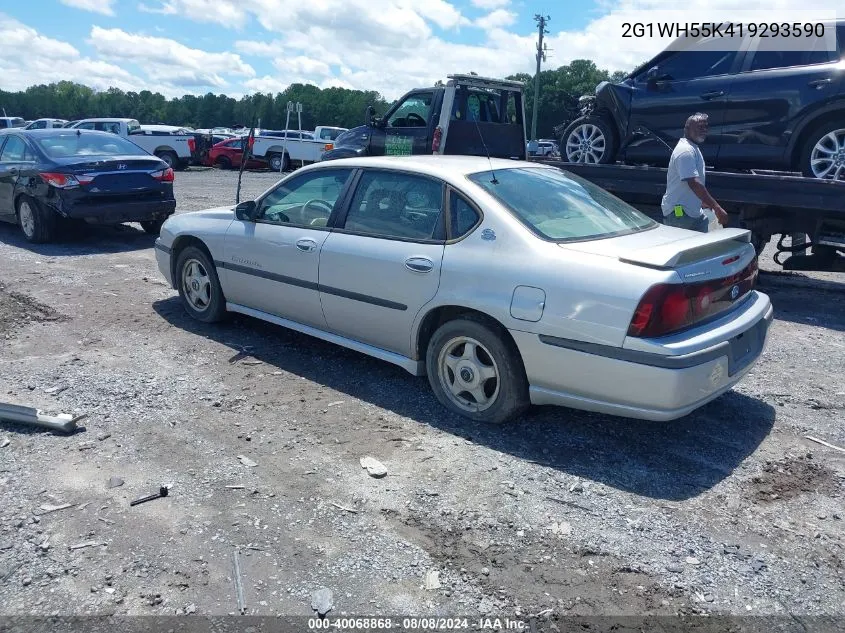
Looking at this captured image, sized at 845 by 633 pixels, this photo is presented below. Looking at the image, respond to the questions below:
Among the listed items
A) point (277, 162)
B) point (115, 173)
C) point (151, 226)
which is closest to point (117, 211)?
point (115, 173)

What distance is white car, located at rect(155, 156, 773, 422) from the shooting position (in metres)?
3.77

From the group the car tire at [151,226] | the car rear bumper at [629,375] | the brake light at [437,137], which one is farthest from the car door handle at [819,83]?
the car tire at [151,226]

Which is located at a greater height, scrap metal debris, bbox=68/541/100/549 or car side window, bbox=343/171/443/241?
car side window, bbox=343/171/443/241

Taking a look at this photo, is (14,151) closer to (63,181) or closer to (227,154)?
(63,181)

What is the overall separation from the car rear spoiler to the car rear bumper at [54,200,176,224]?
7.86 meters

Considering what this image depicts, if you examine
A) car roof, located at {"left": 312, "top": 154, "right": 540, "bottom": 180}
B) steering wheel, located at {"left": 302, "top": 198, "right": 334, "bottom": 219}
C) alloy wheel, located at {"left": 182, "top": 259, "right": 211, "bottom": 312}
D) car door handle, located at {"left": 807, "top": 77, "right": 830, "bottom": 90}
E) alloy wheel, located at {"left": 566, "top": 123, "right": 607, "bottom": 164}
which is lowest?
alloy wheel, located at {"left": 182, "top": 259, "right": 211, "bottom": 312}

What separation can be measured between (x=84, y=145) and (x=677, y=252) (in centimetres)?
930

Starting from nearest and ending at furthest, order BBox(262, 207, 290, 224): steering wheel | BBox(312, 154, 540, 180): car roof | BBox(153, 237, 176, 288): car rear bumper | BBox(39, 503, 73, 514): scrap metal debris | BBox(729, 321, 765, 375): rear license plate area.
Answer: BBox(39, 503, 73, 514): scrap metal debris
BBox(729, 321, 765, 375): rear license plate area
BBox(312, 154, 540, 180): car roof
BBox(262, 207, 290, 224): steering wheel
BBox(153, 237, 176, 288): car rear bumper

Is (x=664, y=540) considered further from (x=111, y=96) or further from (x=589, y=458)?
(x=111, y=96)

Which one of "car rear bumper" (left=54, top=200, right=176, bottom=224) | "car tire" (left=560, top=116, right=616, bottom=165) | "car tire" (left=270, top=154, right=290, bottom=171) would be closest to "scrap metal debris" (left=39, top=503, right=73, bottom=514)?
"car rear bumper" (left=54, top=200, right=176, bottom=224)

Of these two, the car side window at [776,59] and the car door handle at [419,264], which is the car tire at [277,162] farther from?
the car door handle at [419,264]

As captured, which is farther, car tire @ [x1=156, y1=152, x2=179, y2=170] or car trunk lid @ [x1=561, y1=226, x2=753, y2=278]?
car tire @ [x1=156, y1=152, x2=179, y2=170]

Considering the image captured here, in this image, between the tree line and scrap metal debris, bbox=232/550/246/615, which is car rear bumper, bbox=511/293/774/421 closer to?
scrap metal debris, bbox=232/550/246/615

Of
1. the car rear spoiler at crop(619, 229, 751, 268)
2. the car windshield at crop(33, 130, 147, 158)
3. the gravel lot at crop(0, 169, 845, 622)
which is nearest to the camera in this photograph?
the gravel lot at crop(0, 169, 845, 622)
